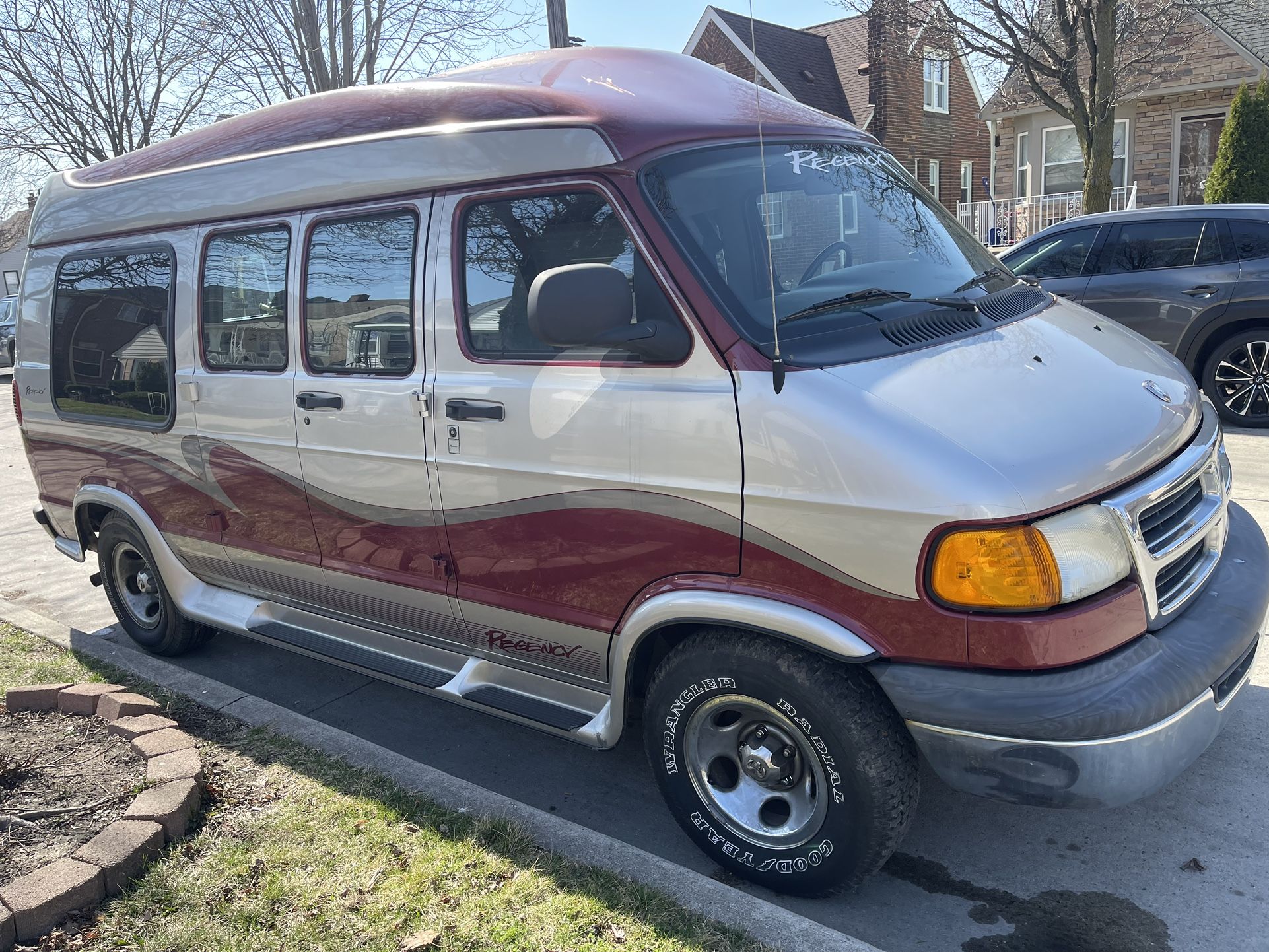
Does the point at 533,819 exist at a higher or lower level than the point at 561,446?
lower

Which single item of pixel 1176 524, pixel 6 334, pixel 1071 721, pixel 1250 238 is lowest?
pixel 6 334

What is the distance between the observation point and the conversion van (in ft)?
8.80

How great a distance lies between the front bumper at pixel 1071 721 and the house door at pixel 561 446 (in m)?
0.71

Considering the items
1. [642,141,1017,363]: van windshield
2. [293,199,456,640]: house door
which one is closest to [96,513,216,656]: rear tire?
[293,199,456,640]: house door

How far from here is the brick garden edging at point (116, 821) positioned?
3070 millimetres

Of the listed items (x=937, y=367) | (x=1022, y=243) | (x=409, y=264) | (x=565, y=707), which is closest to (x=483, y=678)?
(x=565, y=707)

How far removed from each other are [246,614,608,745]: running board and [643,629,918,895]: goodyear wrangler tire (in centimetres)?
34

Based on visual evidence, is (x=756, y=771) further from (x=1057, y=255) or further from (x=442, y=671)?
(x=1057, y=255)

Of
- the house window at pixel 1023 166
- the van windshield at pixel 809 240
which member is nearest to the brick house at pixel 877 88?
the house window at pixel 1023 166

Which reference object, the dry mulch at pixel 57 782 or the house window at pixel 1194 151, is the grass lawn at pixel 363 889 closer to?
the dry mulch at pixel 57 782

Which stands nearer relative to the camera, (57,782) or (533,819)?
(533,819)

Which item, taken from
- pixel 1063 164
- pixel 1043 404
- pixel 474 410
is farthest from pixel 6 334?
pixel 1043 404

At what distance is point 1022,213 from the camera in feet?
64.5

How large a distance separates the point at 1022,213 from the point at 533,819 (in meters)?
19.0
